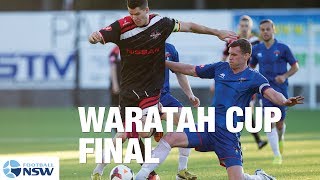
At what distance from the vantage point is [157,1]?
33156mm

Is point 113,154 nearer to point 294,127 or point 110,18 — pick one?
point 294,127

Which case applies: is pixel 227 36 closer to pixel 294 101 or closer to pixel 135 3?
pixel 135 3

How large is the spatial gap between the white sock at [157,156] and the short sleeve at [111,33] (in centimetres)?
129

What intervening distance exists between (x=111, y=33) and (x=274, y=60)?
534 cm

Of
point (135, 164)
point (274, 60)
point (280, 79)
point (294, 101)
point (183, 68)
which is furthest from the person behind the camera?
point (274, 60)

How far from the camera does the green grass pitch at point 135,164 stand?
42.5 feet

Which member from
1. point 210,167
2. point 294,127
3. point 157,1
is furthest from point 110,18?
point 210,167

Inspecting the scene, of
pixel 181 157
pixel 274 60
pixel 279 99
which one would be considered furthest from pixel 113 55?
pixel 279 99

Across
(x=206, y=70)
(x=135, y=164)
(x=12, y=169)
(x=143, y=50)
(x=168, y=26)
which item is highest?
(x=168, y=26)

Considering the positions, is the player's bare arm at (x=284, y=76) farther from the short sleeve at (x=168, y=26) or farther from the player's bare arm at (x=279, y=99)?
the player's bare arm at (x=279, y=99)

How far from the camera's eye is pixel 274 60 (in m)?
15.4

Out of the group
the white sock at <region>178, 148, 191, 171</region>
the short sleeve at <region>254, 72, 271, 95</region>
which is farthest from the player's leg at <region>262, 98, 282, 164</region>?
the short sleeve at <region>254, 72, 271, 95</region>

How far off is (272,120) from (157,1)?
18340mm

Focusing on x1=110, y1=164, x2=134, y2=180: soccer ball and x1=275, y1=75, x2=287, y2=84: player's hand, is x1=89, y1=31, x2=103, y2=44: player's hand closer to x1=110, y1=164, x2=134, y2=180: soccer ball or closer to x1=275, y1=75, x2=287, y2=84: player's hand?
x1=110, y1=164, x2=134, y2=180: soccer ball
